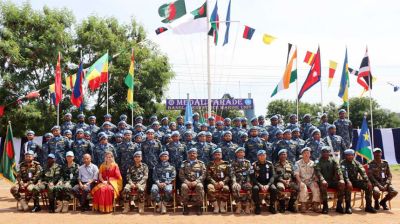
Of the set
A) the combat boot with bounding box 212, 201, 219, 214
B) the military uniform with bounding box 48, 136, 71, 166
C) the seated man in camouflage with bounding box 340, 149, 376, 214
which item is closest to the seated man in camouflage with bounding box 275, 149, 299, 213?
the seated man in camouflage with bounding box 340, 149, 376, 214

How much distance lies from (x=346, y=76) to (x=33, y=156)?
31.3 feet

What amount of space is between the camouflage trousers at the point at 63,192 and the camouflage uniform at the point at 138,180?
1.15 metres

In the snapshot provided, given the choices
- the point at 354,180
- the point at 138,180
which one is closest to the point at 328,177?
the point at 354,180

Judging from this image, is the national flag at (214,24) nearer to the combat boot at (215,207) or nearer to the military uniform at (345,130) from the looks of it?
the military uniform at (345,130)

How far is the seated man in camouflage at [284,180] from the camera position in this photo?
8859mm

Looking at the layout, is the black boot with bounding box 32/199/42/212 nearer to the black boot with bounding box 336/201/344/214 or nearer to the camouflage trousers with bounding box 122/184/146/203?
the camouflage trousers with bounding box 122/184/146/203

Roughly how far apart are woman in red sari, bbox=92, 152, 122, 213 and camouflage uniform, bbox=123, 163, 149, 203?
0.73ft

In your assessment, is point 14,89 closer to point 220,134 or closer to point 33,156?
point 33,156

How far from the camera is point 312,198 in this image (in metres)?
8.86

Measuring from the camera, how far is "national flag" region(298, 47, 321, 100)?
1394 cm

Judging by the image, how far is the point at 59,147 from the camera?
10.3 metres

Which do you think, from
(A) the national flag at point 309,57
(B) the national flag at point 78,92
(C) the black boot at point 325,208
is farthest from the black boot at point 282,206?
(B) the national flag at point 78,92

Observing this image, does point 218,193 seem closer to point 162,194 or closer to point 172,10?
point 162,194

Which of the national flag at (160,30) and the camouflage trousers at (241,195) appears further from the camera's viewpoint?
the national flag at (160,30)
